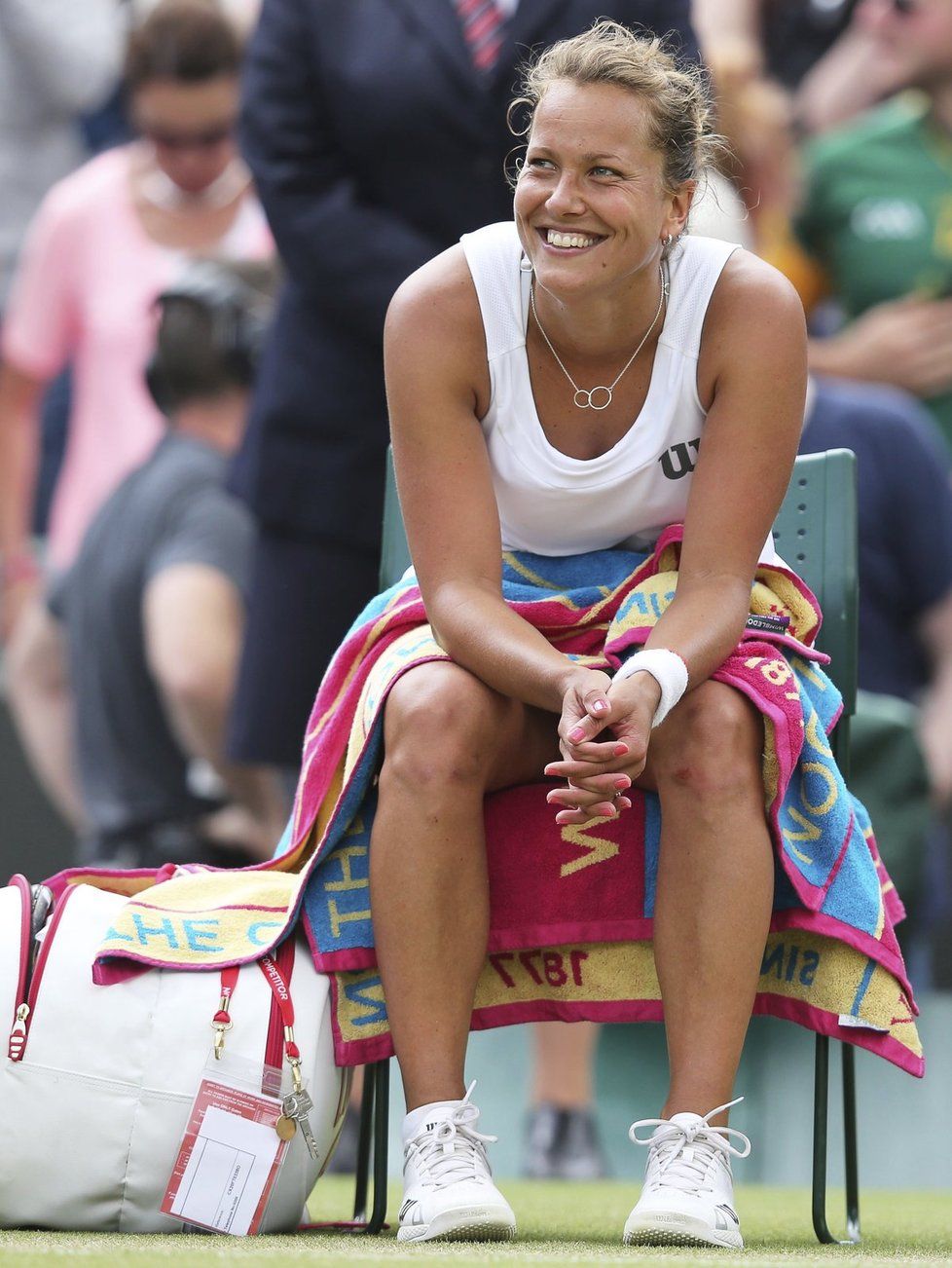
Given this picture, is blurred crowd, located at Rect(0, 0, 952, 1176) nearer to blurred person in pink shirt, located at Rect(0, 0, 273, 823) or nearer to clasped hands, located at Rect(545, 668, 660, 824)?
blurred person in pink shirt, located at Rect(0, 0, 273, 823)

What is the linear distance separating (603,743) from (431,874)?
23 centimetres

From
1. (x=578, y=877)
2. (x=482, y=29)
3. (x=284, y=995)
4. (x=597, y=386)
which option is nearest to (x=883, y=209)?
(x=482, y=29)

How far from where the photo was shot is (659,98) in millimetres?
2209

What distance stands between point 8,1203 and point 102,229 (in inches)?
→ 114

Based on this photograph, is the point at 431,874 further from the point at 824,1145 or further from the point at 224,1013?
the point at 824,1145

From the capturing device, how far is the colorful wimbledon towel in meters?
2.16

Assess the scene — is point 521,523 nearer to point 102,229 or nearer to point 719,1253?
point 719,1253

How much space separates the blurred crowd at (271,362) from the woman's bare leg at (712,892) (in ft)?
4.52

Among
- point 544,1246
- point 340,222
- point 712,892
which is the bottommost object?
point 544,1246

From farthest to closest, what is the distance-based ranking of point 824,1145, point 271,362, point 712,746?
1. point 271,362
2. point 824,1145
3. point 712,746

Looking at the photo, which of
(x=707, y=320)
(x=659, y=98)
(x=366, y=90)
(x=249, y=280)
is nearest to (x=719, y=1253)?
(x=707, y=320)

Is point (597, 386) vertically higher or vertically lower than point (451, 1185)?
higher

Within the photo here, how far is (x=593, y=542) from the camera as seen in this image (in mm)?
2373

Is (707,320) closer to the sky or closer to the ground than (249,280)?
closer to the ground
